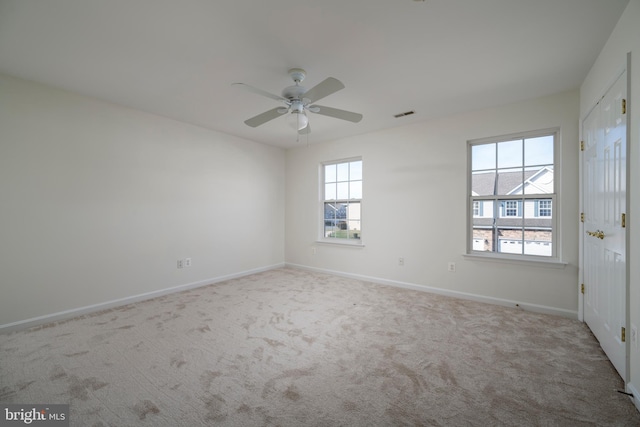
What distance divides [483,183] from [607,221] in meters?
1.55

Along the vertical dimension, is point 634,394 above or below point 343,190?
below

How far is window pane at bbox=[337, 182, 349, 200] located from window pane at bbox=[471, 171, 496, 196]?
205 centimetres

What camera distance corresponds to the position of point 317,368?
1.99 m

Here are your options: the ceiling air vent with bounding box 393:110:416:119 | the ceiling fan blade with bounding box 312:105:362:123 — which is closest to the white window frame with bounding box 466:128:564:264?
the ceiling air vent with bounding box 393:110:416:119

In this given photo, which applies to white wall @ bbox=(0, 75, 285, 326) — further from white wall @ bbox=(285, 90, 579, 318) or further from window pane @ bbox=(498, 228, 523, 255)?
window pane @ bbox=(498, 228, 523, 255)

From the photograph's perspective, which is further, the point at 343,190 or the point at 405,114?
the point at 343,190

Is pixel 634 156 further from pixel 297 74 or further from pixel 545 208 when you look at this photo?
pixel 297 74

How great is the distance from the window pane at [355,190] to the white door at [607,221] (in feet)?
9.34

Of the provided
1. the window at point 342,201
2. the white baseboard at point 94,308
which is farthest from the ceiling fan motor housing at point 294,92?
the white baseboard at point 94,308

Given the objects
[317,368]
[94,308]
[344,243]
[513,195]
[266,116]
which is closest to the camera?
[317,368]

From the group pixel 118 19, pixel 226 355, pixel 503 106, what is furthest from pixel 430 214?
pixel 118 19

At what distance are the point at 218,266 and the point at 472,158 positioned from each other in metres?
4.22

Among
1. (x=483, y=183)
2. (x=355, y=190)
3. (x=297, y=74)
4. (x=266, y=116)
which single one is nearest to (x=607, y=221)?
(x=483, y=183)

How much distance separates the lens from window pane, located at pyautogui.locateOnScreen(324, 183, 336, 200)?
5.08 metres
